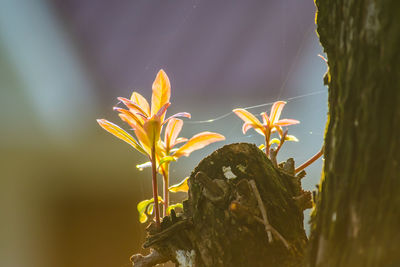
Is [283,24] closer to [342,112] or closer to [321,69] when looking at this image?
[321,69]

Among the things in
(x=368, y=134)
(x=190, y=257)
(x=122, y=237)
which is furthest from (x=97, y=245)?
(x=368, y=134)

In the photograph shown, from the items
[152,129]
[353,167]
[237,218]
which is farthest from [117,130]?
[353,167]

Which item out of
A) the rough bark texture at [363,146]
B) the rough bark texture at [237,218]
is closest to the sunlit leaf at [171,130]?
the rough bark texture at [237,218]

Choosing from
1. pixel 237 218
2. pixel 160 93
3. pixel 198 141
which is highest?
pixel 160 93

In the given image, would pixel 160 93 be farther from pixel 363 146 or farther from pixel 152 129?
pixel 363 146

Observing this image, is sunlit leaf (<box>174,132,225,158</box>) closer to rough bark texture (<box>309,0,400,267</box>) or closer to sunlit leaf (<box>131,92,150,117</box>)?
sunlit leaf (<box>131,92,150,117</box>)

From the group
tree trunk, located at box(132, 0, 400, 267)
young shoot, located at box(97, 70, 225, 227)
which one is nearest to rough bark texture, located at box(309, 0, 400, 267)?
tree trunk, located at box(132, 0, 400, 267)
